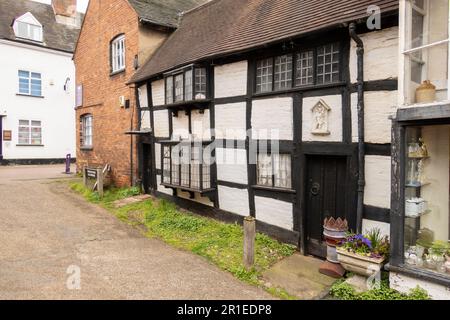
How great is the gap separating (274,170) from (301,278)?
2.31m

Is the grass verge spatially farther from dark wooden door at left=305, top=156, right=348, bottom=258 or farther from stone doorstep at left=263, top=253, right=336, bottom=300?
dark wooden door at left=305, top=156, right=348, bottom=258

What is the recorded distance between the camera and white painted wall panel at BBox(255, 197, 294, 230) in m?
6.57

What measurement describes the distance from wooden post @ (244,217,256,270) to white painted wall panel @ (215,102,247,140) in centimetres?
244

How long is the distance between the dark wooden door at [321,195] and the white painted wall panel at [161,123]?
16.6ft

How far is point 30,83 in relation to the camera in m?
20.5

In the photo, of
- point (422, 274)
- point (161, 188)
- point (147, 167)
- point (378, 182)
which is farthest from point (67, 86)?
point (422, 274)

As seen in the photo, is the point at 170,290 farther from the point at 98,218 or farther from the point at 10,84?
the point at 10,84

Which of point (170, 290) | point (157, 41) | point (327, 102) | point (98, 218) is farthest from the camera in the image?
point (157, 41)

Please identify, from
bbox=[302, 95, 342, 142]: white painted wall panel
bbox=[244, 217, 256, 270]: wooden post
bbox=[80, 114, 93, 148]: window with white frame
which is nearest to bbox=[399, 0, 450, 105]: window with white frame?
bbox=[302, 95, 342, 142]: white painted wall panel

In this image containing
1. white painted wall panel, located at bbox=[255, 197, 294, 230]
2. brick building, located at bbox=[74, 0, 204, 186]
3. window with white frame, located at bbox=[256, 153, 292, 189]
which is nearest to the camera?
white painted wall panel, located at bbox=[255, 197, 294, 230]

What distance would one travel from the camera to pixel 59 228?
784 centimetres

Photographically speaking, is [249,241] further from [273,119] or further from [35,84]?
[35,84]

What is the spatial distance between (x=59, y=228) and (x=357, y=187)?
6.76 meters
